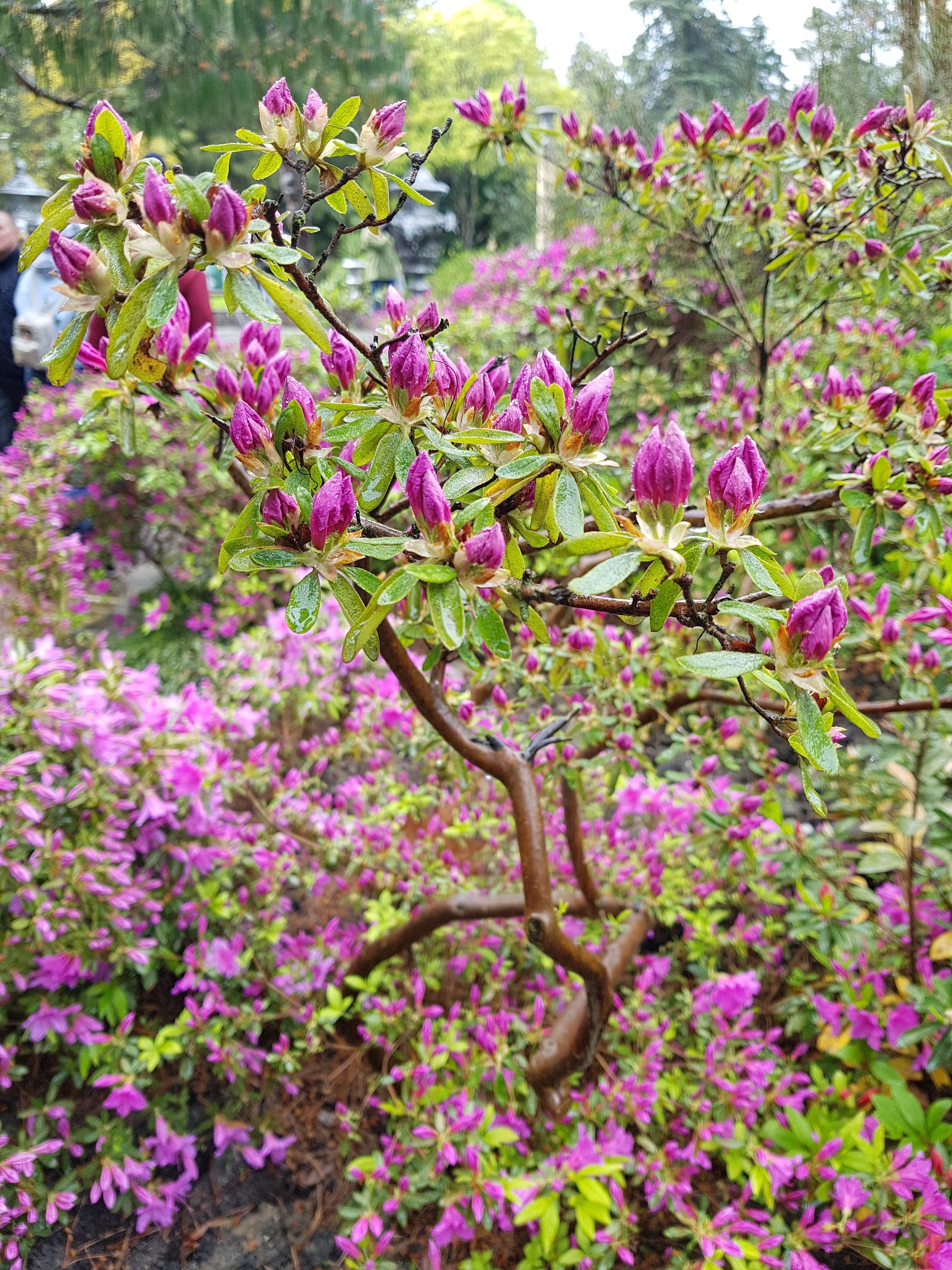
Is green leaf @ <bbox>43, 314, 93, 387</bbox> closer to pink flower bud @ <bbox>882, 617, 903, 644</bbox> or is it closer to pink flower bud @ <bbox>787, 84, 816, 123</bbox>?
pink flower bud @ <bbox>882, 617, 903, 644</bbox>

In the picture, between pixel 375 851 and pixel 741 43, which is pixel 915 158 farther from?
pixel 741 43

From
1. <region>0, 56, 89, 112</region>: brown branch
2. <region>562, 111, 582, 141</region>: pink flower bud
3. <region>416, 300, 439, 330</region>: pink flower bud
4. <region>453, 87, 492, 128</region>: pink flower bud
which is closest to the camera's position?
<region>416, 300, 439, 330</region>: pink flower bud

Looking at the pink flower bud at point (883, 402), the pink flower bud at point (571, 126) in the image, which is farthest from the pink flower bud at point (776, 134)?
the pink flower bud at point (883, 402)

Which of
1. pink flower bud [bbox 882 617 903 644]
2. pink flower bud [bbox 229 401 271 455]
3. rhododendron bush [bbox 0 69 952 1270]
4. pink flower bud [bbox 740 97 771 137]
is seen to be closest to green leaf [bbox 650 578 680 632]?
rhododendron bush [bbox 0 69 952 1270]

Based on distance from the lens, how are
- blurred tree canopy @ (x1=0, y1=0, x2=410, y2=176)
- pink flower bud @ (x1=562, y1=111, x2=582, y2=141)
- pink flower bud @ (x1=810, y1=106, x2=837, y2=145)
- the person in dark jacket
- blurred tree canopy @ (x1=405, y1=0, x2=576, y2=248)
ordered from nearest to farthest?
pink flower bud @ (x1=810, y1=106, x2=837, y2=145) < pink flower bud @ (x1=562, y1=111, x2=582, y2=141) < the person in dark jacket < blurred tree canopy @ (x1=0, y1=0, x2=410, y2=176) < blurred tree canopy @ (x1=405, y1=0, x2=576, y2=248)

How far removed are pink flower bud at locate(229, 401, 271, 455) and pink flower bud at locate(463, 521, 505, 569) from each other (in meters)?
0.24

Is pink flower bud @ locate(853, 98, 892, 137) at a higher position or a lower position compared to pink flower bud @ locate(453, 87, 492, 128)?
lower

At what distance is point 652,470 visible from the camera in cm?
59

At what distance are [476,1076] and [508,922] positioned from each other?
1.55ft

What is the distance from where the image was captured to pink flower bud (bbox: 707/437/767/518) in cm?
60

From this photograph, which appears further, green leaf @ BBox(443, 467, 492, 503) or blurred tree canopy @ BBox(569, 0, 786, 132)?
blurred tree canopy @ BBox(569, 0, 786, 132)

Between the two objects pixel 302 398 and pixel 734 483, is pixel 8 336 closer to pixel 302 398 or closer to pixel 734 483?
pixel 302 398

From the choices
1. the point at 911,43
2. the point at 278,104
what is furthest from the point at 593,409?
the point at 911,43

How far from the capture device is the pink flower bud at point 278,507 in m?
0.63
